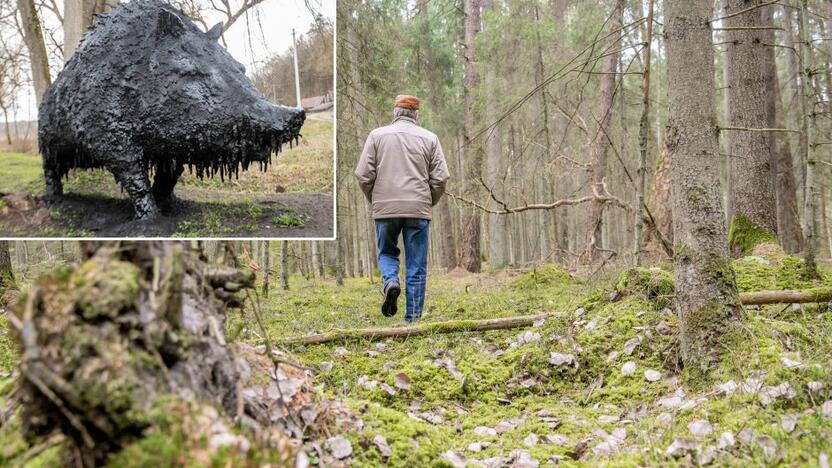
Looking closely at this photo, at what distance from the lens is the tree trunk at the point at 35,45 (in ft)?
12.0

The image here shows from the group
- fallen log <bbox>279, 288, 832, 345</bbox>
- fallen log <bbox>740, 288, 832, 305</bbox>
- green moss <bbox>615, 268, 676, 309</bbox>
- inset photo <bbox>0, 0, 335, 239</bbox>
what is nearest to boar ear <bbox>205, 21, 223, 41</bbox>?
inset photo <bbox>0, 0, 335, 239</bbox>

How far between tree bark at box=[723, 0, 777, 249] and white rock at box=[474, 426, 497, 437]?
506 centimetres

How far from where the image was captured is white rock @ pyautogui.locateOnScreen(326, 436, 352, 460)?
81.8 inches

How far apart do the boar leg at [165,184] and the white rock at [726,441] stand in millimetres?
3300

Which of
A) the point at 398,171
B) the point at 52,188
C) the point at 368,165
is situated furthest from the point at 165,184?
the point at 398,171

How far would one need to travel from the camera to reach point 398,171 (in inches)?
216

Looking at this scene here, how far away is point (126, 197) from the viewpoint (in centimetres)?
361

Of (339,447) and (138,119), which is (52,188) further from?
(339,447)

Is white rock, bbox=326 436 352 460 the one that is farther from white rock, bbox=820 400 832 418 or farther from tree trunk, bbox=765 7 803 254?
tree trunk, bbox=765 7 803 254

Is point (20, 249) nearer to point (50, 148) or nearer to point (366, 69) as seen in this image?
point (50, 148)

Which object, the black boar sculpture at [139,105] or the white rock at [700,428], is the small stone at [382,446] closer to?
the white rock at [700,428]

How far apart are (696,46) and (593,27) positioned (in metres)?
10.9

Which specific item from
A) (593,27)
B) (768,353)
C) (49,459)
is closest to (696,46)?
(768,353)

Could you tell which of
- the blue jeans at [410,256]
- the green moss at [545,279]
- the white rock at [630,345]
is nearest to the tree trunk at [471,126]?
the green moss at [545,279]
